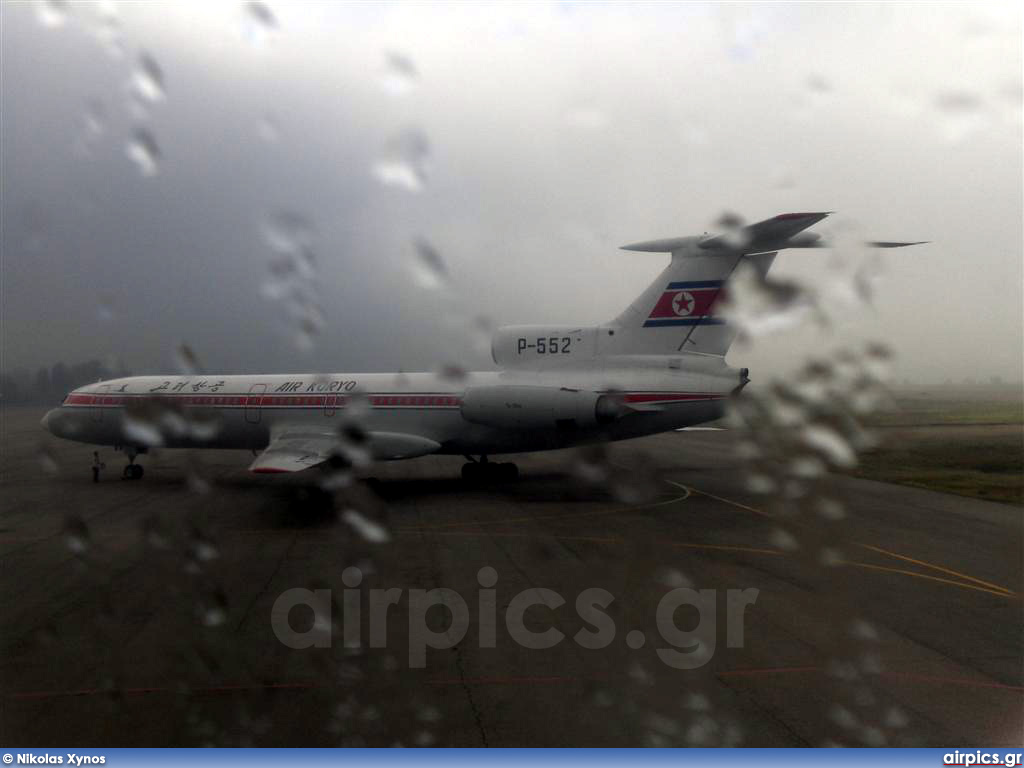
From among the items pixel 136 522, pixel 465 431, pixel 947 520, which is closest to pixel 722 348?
pixel 947 520

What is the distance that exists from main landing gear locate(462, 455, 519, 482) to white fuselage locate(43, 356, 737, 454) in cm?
119

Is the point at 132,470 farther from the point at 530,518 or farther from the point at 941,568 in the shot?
the point at 941,568

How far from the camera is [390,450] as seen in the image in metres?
20.8

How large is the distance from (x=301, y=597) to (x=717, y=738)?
596 centimetres

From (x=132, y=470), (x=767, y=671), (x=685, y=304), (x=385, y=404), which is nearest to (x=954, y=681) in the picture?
(x=767, y=671)

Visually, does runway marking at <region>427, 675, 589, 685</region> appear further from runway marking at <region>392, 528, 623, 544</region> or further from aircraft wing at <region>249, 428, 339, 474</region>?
aircraft wing at <region>249, 428, 339, 474</region>

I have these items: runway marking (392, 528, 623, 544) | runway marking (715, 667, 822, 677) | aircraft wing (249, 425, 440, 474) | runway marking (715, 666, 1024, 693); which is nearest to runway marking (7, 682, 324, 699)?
runway marking (715, 667, 822, 677)

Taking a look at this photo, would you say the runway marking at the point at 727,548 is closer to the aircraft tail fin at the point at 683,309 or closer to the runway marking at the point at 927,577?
the runway marking at the point at 927,577

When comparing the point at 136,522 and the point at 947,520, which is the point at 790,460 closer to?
the point at 947,520

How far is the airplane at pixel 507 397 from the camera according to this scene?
16.7 metres

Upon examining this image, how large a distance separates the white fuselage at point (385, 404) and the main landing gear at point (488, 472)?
3.91ft

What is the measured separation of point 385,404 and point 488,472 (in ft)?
12.2

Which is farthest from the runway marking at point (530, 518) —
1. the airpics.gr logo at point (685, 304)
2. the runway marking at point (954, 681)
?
the runway marking at point (954, 681)

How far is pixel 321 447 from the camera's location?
1902 cm
